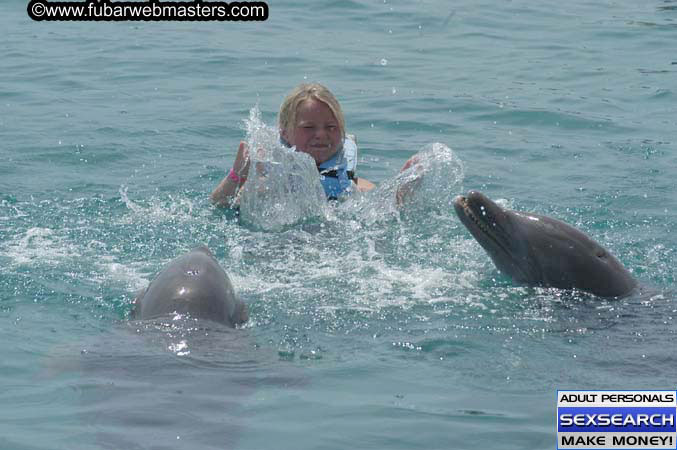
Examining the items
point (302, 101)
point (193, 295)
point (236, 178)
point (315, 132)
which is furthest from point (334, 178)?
point (193, 295)

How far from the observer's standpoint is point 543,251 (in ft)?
24.9

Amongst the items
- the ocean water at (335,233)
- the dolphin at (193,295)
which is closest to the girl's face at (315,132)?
the ocean water at (335,233)

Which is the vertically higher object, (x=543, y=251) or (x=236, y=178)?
(x=236, y=178)

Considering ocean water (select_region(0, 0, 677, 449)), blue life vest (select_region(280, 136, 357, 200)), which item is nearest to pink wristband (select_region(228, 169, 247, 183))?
ocean water (select_region(0, 0, 677, 449))

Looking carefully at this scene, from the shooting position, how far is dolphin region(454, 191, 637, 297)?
24.6 feet

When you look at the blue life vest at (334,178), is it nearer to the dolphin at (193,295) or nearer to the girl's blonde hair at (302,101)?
the girl's blonde hair at (302,101)

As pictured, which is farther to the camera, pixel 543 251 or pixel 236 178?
pixel 236 178

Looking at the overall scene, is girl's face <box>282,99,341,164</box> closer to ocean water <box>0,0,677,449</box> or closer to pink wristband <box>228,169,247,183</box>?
pink wristband <box>228,169,247,183</box>

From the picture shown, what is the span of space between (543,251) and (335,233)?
7.32 ft

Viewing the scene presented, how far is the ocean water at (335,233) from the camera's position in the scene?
229 inches

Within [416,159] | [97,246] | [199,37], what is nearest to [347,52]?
[199,37]

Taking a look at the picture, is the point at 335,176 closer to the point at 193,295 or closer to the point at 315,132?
the point at 315,132

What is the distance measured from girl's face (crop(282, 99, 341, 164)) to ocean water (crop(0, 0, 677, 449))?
674 millimetres

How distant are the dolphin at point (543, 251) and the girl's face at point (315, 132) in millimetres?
2660
